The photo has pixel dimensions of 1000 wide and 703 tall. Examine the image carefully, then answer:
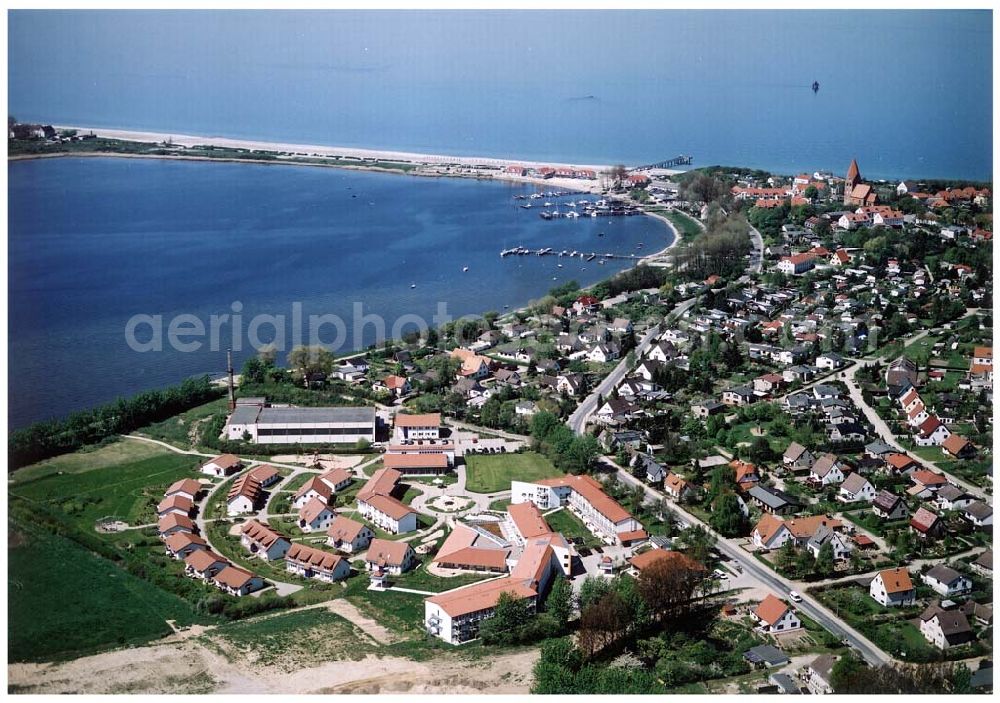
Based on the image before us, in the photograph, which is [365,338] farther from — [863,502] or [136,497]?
[863,502]

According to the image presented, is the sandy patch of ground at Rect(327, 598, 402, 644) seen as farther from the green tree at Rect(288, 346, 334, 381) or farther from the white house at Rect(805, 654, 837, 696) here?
the green tree at Rect(288, 346, 334, 381)

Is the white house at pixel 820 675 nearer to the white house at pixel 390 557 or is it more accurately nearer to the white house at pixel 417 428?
the white house at pixel 390 557

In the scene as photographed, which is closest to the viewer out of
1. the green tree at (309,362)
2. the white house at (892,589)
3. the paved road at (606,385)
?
the white house at (892,589)

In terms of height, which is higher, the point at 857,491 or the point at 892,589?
the point at 857,491

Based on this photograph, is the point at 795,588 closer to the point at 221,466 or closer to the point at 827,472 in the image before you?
the point at 827,472

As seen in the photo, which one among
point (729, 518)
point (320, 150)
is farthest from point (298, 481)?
point (320, 150)


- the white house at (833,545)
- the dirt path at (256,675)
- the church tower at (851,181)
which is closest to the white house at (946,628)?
the white house at (833,545)
